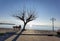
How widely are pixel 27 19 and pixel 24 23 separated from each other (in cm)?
98

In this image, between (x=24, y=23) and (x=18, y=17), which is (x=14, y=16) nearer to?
(x=18, y=17)

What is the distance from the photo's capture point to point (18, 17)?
80.1 feet

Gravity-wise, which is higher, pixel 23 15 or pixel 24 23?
pixel 23 15

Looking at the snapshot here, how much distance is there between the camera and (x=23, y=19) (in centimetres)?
2397

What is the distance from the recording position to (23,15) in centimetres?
2422

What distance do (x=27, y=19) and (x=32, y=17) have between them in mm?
1136

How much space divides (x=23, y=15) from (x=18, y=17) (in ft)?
3.55

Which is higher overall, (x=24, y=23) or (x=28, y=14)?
(x=28, y=14)

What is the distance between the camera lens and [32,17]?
24547mm

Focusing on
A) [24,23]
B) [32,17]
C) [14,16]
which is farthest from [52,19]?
[14,16]

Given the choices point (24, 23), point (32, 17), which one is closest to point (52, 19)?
point (32, 17)

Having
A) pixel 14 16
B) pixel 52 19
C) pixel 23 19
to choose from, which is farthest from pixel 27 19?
pixel 52 19

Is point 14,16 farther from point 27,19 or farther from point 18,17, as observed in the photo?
point 27,19

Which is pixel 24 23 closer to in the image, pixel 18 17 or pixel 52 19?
pixel 18 17
